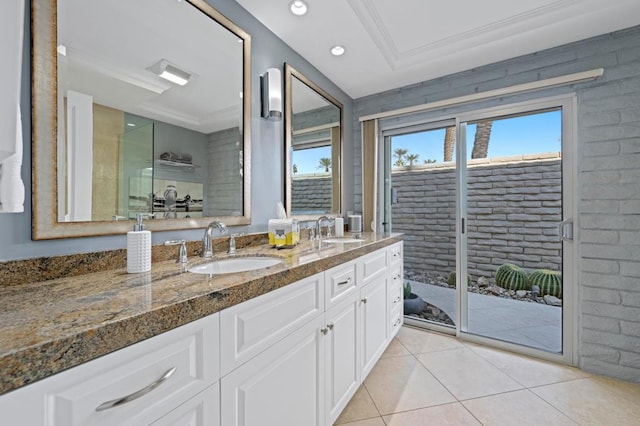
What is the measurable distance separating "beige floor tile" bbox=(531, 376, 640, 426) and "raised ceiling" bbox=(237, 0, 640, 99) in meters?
2.37

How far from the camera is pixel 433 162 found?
8.83 ft

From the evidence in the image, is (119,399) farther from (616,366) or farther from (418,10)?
(616,366)

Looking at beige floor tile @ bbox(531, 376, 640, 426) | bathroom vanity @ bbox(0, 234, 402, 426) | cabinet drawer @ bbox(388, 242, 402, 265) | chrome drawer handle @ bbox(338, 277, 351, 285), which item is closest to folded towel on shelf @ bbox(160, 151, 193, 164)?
bathroom vanity @ bbox(0, 234, 402, 426)

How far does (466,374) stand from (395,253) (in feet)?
3.14

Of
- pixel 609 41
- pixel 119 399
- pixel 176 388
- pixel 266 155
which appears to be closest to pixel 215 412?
pixel 176 388

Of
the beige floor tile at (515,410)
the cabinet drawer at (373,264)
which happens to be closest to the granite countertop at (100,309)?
the cabinet drawer at (373,264)

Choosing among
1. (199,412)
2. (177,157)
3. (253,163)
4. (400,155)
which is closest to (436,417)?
(199,412)

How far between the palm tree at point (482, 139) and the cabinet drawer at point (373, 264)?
1.28m

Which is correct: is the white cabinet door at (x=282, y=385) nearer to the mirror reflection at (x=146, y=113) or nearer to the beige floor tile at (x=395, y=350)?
the mirror reflection at (x=146, y=113)

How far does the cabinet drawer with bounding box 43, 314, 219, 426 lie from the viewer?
48 centimetres

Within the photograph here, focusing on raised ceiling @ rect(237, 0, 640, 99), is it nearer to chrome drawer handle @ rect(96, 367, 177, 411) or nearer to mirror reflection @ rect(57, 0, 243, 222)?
mirror reflection @ rect(57, 0, 243, 222)

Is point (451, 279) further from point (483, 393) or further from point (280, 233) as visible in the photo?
point (280, 233)

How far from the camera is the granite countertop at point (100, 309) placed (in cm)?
45

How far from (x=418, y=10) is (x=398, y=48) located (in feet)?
1.33
